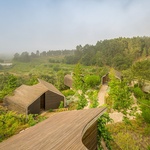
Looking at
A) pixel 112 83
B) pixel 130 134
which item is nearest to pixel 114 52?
pixel 112 83

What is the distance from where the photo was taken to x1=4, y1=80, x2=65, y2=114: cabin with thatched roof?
15.2 metres

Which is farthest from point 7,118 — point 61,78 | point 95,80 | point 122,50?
point 122,50

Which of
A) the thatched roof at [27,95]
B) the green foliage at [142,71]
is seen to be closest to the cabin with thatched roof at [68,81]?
the green foliage at [142,71]

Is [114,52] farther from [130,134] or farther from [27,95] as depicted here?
[130,134]

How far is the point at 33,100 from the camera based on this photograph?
50.4 ft

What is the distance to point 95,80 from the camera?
24.7 metres

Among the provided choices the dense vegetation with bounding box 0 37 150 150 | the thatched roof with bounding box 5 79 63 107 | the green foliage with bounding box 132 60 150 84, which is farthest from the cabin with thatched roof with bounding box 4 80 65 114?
the green foliage with bounding box 132 60 150 84

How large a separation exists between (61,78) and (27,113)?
1708 cm

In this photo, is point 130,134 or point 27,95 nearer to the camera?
point 130,134

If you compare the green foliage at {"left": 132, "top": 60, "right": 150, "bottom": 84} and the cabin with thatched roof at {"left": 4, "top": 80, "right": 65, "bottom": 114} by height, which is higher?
the green foliage at {"left": 132, "top": 60, "right": 150, "bottom": 84}

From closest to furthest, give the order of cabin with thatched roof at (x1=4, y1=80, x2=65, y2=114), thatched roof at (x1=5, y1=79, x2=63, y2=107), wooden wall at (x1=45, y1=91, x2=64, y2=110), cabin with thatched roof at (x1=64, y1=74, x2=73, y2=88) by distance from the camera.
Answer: cabin with thatched roof at (x1=4, y1=80, x2=65, y2=114)
thatched roof at (x1=5, y1=79, x2=63, y2=107)
wooden wall at (x1=45, y1=91, x2=64, y2=110)
cabin with thatched roof at (x1=64, y1=74, x2=73, y2=88)

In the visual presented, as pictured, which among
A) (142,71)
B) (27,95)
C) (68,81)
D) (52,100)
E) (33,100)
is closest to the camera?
(33,100)

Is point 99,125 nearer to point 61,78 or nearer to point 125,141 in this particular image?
point 125,141

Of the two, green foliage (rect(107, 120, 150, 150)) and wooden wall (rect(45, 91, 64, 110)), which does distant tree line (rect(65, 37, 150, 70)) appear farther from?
green foliage (rect(107, 120, 150, 150))
